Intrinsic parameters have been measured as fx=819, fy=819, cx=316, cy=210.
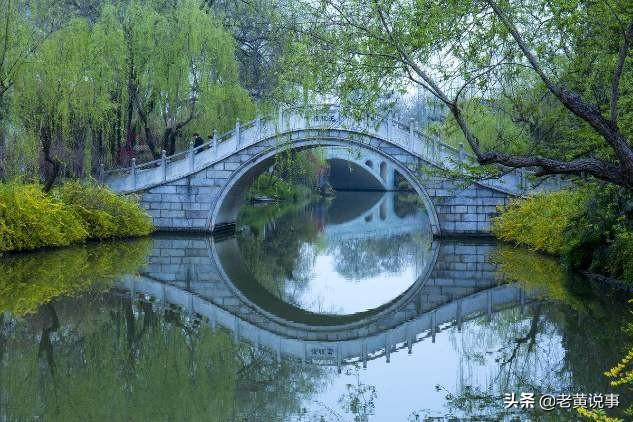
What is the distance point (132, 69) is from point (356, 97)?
10540 mm

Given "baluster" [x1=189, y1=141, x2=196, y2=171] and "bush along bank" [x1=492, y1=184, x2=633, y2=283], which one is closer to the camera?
"bush along bank" [x1=492, y1=184, x2=633, y2=283]

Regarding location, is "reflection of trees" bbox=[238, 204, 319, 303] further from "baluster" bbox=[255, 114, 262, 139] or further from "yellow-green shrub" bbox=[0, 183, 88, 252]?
"yellow-green shrub" bbox=[0, 183, 88, 252]

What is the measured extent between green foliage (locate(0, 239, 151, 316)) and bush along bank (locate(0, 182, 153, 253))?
0.26 m

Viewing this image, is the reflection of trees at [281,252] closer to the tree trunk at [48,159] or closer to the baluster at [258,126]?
the baluster at [258,126]

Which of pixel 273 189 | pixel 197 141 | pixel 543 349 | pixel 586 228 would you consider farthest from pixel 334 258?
pixel 273 189

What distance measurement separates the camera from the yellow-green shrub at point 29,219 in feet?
40.9

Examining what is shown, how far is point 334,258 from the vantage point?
15.2m

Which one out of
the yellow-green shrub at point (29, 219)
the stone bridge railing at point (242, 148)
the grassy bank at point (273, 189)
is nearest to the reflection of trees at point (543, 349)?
the stone bridge railing at point (242, 148)

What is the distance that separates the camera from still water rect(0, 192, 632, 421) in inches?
214

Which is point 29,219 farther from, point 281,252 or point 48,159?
point 281,252

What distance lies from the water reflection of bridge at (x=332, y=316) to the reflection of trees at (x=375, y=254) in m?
1.01

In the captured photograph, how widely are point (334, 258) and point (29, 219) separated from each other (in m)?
5.44

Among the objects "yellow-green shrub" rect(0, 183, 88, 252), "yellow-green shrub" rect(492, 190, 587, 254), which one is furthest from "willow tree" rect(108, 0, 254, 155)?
"yellow-green shrub" rect(492, 190, 587, 254)

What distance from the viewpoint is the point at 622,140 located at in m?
6.01
